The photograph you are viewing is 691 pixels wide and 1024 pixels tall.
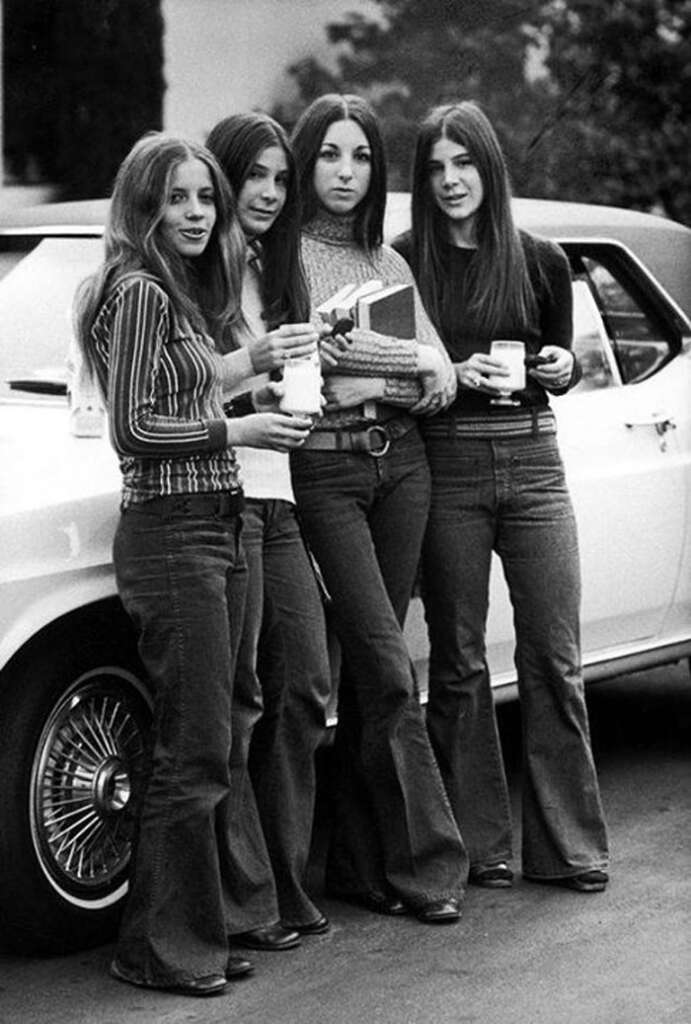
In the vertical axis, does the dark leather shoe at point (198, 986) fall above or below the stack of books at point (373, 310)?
below

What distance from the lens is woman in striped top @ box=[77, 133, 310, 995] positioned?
493cm

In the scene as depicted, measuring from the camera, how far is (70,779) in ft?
17.5

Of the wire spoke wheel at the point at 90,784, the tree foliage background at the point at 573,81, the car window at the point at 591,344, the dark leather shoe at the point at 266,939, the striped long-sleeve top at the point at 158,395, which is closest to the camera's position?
the striped long-sleeve top at the point at 158,395

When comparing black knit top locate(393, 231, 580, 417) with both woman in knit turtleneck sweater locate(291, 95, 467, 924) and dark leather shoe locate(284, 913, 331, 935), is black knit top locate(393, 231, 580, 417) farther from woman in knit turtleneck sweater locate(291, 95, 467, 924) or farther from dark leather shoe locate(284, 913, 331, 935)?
dark leather shoe locate(284, 913, 331, 935)

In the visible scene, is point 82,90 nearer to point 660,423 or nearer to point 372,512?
point 660,423

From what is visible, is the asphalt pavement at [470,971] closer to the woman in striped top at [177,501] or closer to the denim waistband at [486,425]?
the woman in striped top at [177,501]

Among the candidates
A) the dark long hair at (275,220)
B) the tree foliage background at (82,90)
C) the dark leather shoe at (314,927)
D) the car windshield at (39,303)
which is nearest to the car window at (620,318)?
the car windshield at (39,303)

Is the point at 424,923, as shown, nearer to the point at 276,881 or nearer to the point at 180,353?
the point at 276,881

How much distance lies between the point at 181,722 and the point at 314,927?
0.79m

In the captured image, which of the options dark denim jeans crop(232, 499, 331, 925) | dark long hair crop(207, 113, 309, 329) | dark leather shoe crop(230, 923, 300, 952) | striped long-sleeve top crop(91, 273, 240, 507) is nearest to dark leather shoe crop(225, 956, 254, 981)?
dark leather shoe crop(230, 923, 300, 952)

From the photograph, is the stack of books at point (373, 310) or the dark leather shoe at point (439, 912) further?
the dark leather shoe at point (439, 912)

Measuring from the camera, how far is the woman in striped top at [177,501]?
16.2 ft

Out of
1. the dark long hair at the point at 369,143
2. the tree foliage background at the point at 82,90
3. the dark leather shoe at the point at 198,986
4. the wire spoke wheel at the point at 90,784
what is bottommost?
the dark leather shoe at the point at 198,986

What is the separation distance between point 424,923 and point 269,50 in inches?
318
